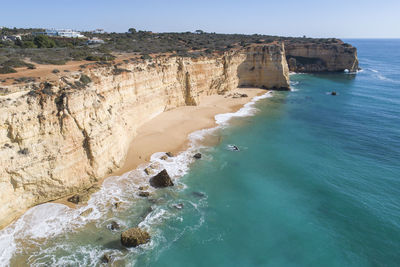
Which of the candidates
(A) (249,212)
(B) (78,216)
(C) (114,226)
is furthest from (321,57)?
(B) (78,216)

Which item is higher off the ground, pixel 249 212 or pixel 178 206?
pixel 178 206

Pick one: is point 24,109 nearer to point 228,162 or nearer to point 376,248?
point 228,162

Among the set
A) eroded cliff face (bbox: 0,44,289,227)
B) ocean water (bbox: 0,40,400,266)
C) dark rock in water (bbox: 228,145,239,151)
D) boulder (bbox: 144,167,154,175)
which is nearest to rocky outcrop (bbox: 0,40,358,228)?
eroded cliff face (bbox: 0,44,289,227)

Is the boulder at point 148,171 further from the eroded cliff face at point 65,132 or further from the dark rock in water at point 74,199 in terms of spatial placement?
the dark rock in water at point 74,199

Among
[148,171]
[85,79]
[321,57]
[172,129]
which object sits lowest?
[148,171]

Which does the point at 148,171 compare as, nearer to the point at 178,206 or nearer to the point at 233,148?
the point at 178,206

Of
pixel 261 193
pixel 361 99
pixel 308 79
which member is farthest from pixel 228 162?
pixel 308 79

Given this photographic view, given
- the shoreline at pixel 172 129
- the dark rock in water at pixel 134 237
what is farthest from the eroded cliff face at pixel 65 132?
the dark rock in water at pixel 134 237
